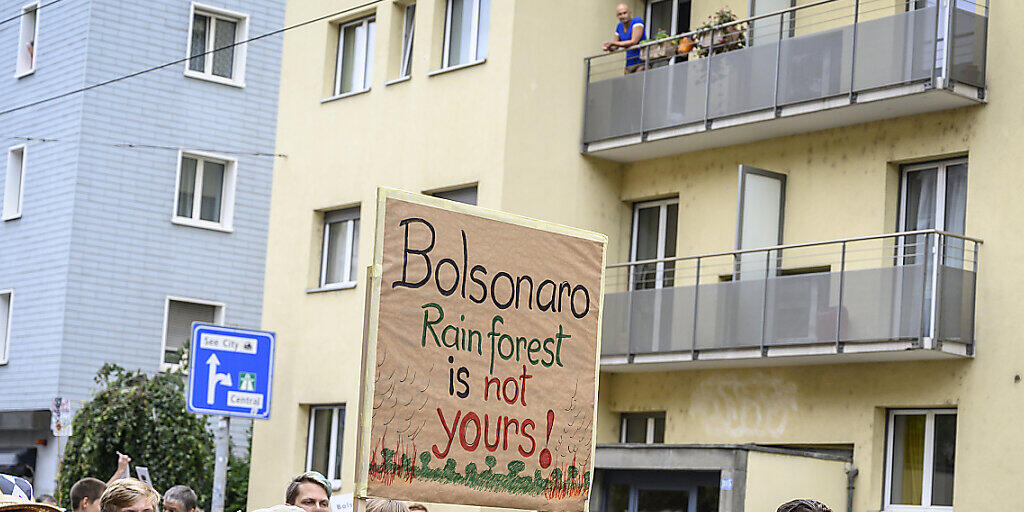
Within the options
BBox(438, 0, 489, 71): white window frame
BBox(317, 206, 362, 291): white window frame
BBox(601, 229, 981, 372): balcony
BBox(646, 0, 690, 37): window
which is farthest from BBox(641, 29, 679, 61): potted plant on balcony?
BBox(317, 206, 362, 291): white window frame

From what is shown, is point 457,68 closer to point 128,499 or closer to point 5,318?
point 5,318

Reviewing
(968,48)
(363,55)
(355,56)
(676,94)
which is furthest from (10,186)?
(968,48)

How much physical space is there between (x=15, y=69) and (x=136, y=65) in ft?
11.8

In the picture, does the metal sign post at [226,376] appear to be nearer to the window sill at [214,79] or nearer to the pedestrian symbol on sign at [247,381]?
the pedestrian symbol on sign at [247,381]

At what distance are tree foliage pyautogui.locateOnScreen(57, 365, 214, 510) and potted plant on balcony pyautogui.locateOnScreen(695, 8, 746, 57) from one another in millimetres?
9912

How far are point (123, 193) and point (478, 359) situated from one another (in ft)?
86.7

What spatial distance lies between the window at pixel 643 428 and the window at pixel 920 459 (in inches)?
157

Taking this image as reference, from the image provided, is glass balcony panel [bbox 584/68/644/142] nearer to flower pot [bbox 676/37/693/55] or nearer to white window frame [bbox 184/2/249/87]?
flower pot [bbox 676/37/693/55]

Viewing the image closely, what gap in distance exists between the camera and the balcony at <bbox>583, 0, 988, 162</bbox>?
19.9 m

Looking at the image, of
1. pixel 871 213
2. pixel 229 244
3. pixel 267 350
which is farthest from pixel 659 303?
pixel 229 244

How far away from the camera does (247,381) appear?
13969 mm

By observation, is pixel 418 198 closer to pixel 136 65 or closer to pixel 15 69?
pixel 136 65

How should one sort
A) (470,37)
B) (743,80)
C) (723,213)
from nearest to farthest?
(743,80) → (723,213) → (470,37)

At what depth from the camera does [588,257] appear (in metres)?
7.88
